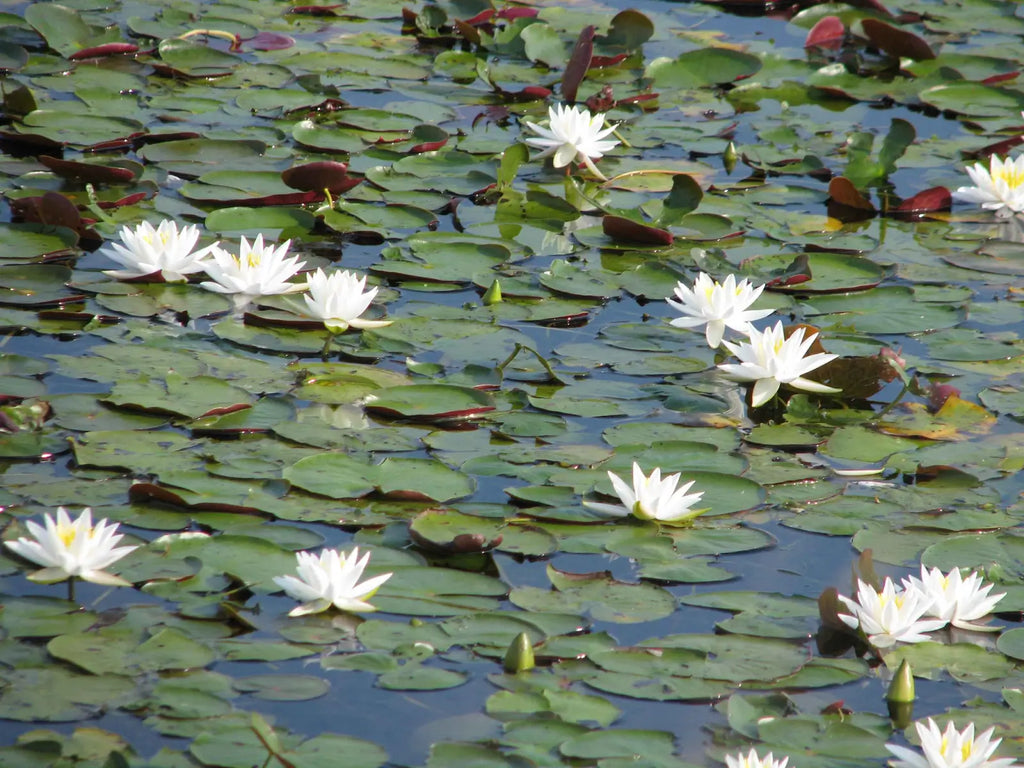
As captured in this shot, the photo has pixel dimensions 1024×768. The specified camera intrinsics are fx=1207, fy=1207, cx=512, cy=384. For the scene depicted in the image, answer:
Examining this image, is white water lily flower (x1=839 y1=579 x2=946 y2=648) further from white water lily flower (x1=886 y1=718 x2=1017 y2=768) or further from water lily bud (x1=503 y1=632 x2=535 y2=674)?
water lily bud (x1=503 y1=632 x2=535 y2=674)

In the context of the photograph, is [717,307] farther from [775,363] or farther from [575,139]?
[575,139]

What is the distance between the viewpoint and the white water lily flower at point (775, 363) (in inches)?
148

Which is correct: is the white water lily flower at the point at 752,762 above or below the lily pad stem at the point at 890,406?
below

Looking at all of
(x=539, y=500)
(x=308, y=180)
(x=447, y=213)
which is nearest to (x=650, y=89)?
(x=447, y=213)

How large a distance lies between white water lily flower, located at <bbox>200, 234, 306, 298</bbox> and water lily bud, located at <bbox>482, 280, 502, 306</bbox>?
684mm

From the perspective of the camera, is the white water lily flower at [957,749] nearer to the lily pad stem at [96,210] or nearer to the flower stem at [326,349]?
the flower stem at [326,349]

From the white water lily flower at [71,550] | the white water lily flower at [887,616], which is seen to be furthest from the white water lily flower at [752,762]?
the white water lily flower at [71,550]

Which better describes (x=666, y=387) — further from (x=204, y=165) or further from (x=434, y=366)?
(x=204, y=165)

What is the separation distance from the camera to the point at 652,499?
127 inches

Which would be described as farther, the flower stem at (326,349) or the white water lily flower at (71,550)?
the flower stem at (326,349)

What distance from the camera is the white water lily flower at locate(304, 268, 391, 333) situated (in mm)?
3943

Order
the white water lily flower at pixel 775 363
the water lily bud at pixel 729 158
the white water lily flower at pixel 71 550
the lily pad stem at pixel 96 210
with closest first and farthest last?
the white water lily flower at pixel 71 550 → the white water lily flower at pixel 775 363 → the lily pad stem at pixel 96 210 → the water lily bud at pixel 729 158

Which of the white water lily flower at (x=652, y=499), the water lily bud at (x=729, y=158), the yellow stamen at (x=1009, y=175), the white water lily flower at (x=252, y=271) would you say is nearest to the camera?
the white water lily flower at (x=652, y=499)

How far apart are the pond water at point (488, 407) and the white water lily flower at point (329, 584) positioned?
0.06 metres
